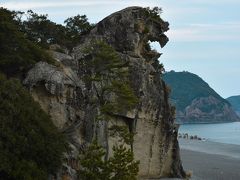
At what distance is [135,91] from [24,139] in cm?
2803

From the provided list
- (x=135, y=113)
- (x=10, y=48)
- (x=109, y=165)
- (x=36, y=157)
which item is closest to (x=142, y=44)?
(x=135, y=113)

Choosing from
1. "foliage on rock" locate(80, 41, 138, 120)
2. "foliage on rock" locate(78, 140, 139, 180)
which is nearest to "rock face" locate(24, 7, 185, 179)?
"foliage on rock" locate(80, 41, 138, 120)

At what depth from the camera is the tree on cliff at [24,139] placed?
102 feet

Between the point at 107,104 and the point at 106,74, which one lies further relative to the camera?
the point at 106,74

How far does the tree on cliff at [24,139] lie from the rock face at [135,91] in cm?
809

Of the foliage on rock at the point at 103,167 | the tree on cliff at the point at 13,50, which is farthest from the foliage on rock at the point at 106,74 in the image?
the foliage on rock at the point at 103,167

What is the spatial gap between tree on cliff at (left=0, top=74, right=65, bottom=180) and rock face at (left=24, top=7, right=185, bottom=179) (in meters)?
8.09

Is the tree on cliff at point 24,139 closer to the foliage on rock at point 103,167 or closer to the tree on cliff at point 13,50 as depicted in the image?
the foliage on rock at point 103,167

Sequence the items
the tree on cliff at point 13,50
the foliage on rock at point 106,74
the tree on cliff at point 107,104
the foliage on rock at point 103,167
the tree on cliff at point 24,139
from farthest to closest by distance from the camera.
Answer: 1. the foliage on rock at point 106,74
2. the tree on cliff at point 13,50
3. the tree on cliff at point 107,104
4. the foliage on rock at point 103,167
5. the tree on cliff at point 24,139

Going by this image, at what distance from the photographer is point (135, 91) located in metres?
59.7

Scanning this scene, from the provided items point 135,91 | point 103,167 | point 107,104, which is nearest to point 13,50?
point 107,104

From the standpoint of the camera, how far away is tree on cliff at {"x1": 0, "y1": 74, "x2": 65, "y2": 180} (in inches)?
1230

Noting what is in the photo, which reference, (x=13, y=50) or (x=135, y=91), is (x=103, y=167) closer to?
(x=13, y=50)

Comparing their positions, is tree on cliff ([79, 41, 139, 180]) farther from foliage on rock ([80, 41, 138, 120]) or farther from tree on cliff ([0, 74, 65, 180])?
tree on cliff ([0, 74, 65, 180])
